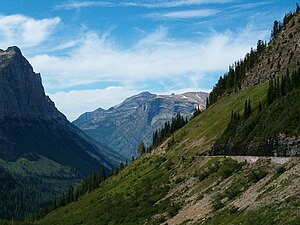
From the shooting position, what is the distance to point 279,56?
174 metres

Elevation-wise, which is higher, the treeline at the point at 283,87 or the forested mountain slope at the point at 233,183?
the treeline at the point at 283,87

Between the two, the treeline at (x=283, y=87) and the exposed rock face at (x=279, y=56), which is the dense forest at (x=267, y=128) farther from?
the exposed rock face at (x=279, y=56)

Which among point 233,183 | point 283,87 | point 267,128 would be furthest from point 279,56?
point 233,183

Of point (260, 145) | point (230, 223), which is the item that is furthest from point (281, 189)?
point (260, 145)

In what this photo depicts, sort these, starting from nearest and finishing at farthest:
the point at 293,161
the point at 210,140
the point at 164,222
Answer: the point at 293,161
the point at 164,222
the point at 210,140

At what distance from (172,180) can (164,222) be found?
30.0 meters

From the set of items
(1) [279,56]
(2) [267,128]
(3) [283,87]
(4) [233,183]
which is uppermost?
(1) [279,56]

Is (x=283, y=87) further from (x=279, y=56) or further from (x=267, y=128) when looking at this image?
(x=279, y=56)

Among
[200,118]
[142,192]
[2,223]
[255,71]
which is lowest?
[2,223]

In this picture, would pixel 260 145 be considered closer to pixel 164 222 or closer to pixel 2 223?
pixel 164 222

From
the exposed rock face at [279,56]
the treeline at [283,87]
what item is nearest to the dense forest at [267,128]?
the treeline at [283,87]

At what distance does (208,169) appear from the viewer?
A: 80.0 metres

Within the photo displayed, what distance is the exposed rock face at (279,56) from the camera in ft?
542

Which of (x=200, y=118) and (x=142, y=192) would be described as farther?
(x=200, y=118)
